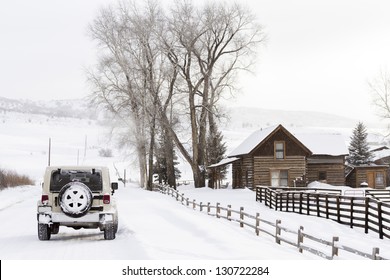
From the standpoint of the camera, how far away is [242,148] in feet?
170

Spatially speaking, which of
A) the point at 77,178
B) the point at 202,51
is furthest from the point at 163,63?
the point at 77,178

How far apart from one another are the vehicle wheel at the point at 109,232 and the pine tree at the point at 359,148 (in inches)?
2160

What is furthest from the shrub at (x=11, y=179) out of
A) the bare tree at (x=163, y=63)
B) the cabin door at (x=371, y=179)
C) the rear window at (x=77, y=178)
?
the rear window at (x=77, y=178)

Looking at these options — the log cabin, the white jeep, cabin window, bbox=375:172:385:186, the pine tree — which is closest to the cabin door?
cabin window, bbox=375:172:385:186

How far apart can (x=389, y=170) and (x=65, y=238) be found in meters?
51.8

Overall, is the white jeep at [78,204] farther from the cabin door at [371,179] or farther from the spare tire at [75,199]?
the cabin door at [371,179]

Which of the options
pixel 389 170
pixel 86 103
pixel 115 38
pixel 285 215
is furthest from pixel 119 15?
pixel 389 170

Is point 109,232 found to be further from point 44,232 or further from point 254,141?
point 254,141

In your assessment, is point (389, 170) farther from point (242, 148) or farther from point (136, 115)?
point (136, 115)

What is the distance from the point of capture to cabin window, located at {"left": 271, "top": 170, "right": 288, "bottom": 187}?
48.8 metres

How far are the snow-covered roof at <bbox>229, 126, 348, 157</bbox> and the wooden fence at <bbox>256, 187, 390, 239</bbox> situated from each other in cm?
1153

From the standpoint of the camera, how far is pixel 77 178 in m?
14.9

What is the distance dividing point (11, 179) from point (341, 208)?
36800mm

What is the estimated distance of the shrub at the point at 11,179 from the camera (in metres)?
50.1
